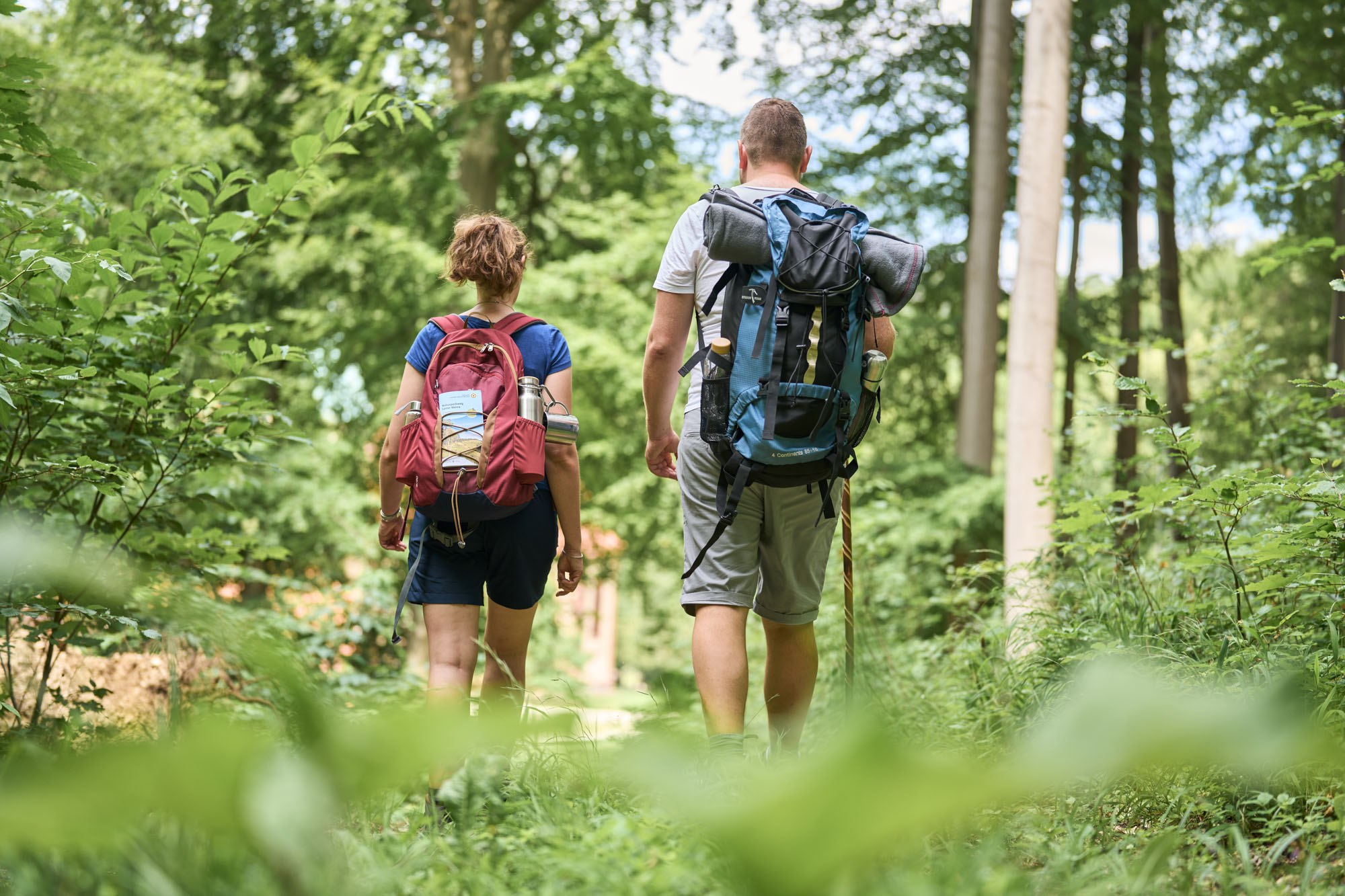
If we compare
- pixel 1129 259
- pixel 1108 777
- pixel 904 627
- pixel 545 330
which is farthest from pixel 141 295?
pixel 1129 259

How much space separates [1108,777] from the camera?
2.04m

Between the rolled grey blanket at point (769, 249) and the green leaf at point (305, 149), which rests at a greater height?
the green leaf at point (305, 149)

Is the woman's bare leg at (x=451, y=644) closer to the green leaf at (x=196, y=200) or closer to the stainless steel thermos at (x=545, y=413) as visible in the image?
the stainless steel thermos at (x=545, y=413)

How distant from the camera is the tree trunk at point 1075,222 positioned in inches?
485

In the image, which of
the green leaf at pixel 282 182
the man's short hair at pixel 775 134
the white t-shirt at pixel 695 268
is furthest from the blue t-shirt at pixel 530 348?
the man's short hair at pixel 775 134

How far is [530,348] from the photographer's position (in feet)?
9.59

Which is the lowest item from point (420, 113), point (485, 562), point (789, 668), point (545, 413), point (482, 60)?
point (789, 668)

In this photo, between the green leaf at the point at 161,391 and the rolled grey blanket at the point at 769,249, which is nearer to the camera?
the rolled grey blanket at the point at 769,249

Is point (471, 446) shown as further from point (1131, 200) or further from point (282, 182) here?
point (1131, 200)

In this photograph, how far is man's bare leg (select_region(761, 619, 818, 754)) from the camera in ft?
9.68

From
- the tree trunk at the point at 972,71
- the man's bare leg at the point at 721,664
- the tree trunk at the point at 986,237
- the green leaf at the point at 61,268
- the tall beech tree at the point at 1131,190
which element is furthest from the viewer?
the tall beech tree at the point at 1131,190

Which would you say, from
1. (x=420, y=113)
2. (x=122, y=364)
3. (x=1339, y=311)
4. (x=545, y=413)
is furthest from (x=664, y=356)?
(x=1339, y=311)

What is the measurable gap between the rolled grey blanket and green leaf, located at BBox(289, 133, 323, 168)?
119cm

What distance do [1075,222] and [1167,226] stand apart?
3.88 feet
